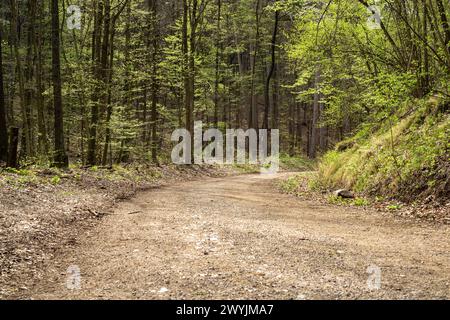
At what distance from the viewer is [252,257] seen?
532 centimetres

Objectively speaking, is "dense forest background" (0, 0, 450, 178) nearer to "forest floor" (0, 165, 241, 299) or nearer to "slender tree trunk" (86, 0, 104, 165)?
"slender tree trunk" (86, 0, 104, 165)

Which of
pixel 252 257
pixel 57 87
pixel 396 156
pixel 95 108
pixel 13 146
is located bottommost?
pixel 252 257

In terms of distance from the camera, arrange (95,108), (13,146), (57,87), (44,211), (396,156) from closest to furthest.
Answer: (44,211) < (396,156) < (13,146) < (57,87) < (95,108)

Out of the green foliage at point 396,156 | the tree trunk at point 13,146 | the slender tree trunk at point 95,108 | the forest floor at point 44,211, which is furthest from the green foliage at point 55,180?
the green foliage at point 396,156

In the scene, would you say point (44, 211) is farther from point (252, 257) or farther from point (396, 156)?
point (396, 156)

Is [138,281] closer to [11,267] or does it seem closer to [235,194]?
[11,267]

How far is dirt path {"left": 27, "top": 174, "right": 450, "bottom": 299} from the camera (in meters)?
4.11

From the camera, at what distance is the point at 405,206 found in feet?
29.7

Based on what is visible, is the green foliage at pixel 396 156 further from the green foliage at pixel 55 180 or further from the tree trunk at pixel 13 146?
the tree trunk at pixel 13 146

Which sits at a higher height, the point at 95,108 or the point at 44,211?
the point at 95,108

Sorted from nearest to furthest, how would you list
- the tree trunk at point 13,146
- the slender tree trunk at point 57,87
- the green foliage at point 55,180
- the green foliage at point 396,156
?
the green foliage at point 396,156, the green foliage at point 55,180, the tree trunk at point 13,146, the slender tree trunk at point 57,87

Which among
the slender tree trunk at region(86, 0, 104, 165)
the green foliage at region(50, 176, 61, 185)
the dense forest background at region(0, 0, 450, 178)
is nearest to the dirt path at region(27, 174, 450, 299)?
the green foliage at region(50, 176, 61, 185)

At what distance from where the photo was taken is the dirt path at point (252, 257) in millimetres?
4109

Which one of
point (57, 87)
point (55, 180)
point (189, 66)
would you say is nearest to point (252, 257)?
point (55, 180)
